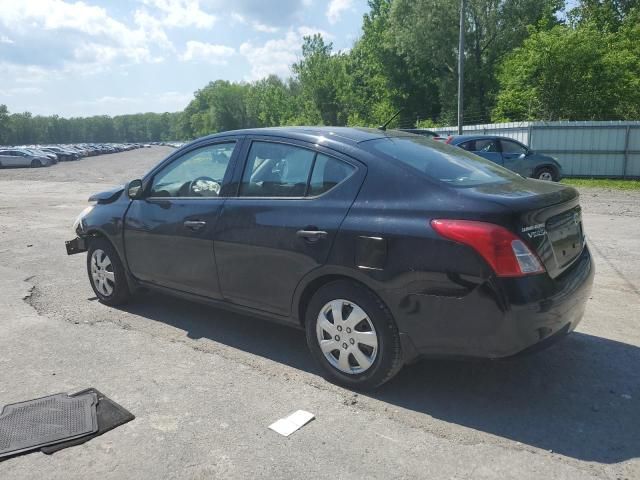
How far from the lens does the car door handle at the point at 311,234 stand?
3.50 m

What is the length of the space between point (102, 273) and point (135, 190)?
0.98m

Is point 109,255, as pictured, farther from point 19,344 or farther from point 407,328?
point 407,328

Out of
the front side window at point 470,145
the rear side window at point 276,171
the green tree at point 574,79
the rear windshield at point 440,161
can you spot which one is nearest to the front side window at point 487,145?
the front side window at point 470,145

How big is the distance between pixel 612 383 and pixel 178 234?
3315 millimetres

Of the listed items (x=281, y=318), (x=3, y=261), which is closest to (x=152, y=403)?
(x=281, y=318)

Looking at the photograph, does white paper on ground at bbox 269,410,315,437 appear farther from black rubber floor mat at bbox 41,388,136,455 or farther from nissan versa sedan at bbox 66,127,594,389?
black rubber floor mat at bbox 41,388,136,455

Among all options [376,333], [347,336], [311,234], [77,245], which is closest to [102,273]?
[77,245]

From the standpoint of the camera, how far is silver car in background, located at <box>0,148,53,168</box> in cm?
4584

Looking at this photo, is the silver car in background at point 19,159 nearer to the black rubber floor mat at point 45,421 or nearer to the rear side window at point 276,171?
the rear side window at point 276,171

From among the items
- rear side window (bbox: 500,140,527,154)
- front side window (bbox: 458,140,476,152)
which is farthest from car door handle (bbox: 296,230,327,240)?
rear side window (bbox: 500,140,527,154)

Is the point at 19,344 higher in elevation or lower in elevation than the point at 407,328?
lower

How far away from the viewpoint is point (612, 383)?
3.56 m

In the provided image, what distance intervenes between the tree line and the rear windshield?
2211 cm

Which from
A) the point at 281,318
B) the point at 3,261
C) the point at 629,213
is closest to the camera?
the point at 281,318
